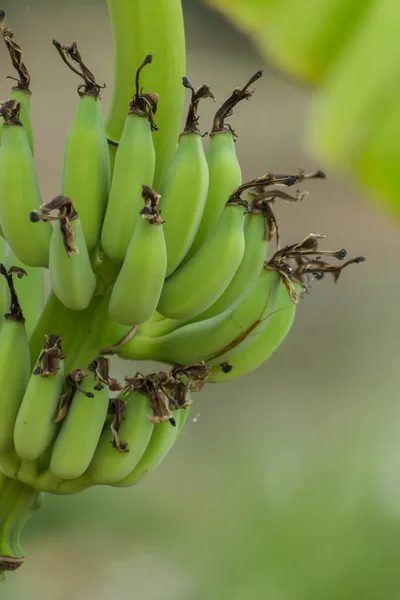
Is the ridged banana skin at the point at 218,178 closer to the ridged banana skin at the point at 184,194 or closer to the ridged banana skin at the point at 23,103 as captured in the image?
the ridged banana skin at the point at 184,194

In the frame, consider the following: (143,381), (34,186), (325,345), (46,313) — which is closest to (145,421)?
(143,381)

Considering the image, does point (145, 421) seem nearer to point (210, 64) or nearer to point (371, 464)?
point (371, 464)

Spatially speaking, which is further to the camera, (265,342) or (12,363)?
(265,342)

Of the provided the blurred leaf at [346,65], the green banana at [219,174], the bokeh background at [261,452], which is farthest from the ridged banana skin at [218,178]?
the bokeh background at [261,452]

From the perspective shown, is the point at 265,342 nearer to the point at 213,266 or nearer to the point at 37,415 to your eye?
the point at 213,266

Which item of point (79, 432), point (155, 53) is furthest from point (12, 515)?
point (155, 53)
